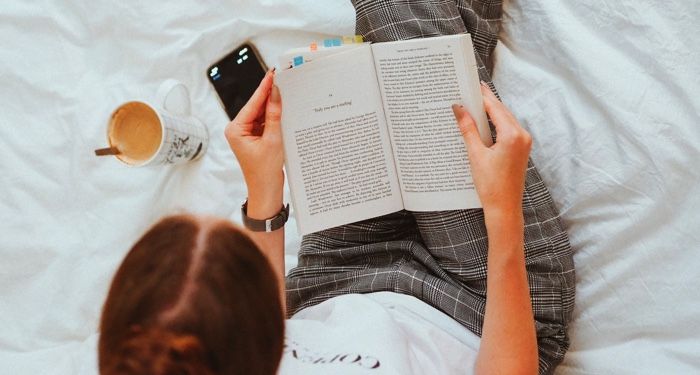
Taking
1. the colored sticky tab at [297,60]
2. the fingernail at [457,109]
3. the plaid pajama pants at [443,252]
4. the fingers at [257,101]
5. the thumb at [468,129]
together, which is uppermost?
the colored sticky tab at [297,60]

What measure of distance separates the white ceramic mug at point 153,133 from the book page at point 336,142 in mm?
227

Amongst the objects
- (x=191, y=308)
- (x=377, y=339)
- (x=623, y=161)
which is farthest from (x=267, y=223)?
(x=623, y=161)

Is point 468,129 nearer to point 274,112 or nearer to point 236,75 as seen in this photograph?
point 274,112

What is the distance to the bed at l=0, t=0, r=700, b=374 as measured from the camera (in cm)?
71

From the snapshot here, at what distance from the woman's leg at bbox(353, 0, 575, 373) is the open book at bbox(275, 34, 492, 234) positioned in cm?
5

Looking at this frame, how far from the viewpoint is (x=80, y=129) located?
93 centimetres

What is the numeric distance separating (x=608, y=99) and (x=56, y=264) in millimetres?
785

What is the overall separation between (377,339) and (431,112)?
25 cm

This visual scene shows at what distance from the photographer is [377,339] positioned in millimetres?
604

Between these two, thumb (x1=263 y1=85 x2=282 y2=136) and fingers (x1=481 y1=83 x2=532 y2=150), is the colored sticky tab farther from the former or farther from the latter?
fingers (x1=481 y1=83 x2=532 y2=150)

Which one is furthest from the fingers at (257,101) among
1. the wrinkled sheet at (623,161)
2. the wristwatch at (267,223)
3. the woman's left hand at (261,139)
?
the wrinkled sheet at (623,161)

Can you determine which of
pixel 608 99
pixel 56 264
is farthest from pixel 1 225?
pixel 608 99

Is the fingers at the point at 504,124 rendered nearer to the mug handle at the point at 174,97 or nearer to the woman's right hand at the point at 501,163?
the woman's right hand at the point at 501,163

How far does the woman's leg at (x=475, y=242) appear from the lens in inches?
28.3
